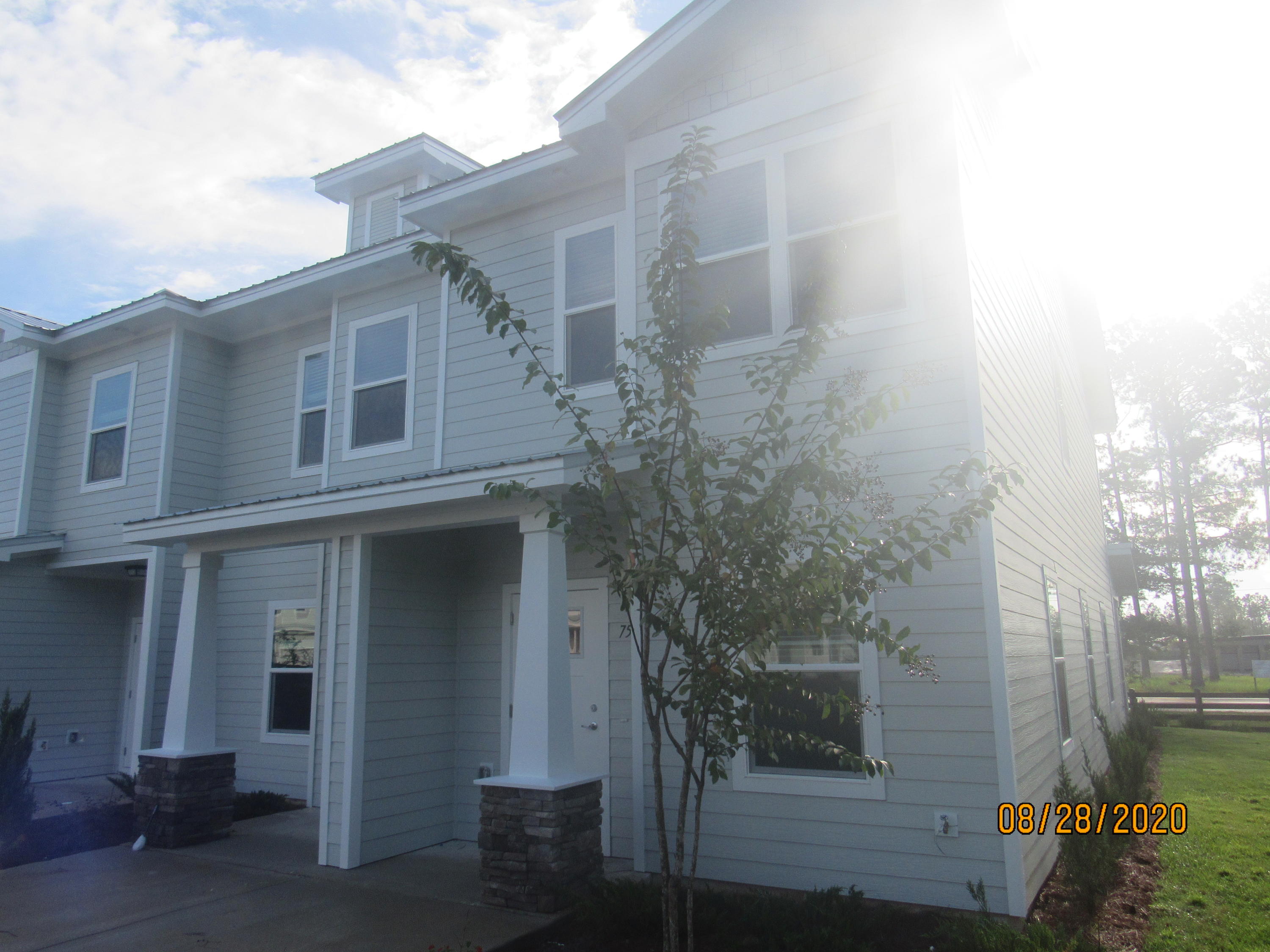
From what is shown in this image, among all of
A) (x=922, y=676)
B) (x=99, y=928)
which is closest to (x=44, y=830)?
(x=99, y=928)

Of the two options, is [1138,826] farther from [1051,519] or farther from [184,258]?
[184,258]

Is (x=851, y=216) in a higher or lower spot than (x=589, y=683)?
higher

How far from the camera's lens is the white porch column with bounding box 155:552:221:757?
795 centimetres

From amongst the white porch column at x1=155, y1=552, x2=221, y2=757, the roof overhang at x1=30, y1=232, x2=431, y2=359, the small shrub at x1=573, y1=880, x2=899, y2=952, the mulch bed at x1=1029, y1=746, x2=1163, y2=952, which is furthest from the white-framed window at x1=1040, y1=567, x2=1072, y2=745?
the white porch column at x1=155, y1=552, x2=221, y2=757

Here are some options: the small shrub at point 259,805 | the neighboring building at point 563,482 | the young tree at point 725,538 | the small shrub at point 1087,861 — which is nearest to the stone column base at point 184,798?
the neighboring building at point 563,482

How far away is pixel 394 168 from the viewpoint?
1279 centimetres

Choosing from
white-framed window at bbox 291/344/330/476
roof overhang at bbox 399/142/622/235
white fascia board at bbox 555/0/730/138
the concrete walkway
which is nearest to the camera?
the concrete walkway

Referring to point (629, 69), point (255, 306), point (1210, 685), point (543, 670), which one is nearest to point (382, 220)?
point (255, 306)

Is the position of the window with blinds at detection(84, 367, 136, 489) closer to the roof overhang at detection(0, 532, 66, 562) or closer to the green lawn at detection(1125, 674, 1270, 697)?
the roof overhang at detection(0, 532, 66, 562)

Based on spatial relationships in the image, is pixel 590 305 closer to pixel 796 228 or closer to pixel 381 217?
pixel 796 228

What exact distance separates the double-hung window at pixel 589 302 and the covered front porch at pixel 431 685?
155 cm

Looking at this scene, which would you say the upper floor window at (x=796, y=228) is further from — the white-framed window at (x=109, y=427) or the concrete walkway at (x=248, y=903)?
the white-framed window at (x=109, y=427)
